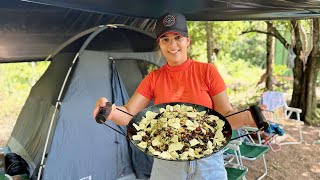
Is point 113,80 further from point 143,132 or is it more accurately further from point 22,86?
point 22,86

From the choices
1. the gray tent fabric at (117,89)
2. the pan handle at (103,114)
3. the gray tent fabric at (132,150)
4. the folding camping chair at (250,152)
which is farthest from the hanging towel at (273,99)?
the pan handle at (103,114)

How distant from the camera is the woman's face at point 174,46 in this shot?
155 cm

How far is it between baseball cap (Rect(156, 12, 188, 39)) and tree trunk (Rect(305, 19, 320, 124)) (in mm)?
4911

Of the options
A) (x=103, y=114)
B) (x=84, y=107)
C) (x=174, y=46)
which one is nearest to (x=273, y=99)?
(x=84, y=107)

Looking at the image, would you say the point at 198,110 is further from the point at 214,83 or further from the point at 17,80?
the point at 17,80

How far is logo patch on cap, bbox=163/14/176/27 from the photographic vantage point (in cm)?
153

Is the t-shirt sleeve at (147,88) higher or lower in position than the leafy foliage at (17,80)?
higher

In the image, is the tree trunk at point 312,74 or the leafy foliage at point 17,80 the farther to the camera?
the leafy foliage at point 17,80

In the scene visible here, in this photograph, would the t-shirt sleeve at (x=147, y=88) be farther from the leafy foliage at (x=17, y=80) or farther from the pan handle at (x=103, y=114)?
the leafy foliage at (x=17, y=80)

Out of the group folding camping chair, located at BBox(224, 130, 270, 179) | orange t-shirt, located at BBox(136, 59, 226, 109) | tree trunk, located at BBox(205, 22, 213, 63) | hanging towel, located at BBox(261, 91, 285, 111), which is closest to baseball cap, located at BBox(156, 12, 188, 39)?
orange t-shirt, located at BBox(136, 59, 226, 109)

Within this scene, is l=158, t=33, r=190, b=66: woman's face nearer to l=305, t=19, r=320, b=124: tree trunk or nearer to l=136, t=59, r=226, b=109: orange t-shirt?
l=136, t=59, r=226, b=109: orange t-shirt

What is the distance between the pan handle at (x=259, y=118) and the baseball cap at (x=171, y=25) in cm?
48

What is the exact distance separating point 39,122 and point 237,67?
9.10 m

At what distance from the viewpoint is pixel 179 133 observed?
146 centimetres
